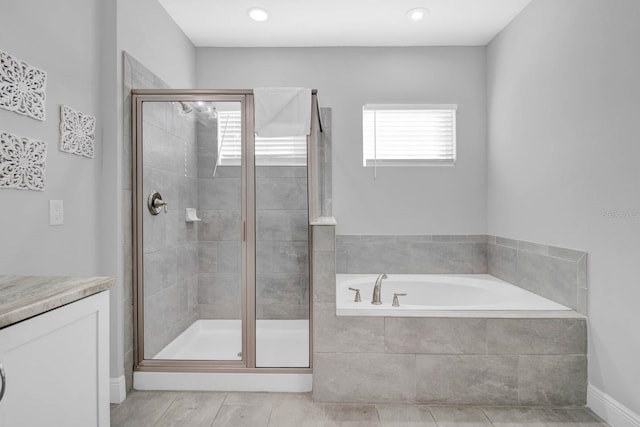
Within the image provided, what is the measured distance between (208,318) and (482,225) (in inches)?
91.3

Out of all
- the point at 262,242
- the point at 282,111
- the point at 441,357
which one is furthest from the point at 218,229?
the point at 441,357

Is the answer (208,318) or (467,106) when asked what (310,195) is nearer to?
(208,318)

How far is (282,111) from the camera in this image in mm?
2363

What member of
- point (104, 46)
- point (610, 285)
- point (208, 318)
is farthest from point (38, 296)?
point (610, 285)

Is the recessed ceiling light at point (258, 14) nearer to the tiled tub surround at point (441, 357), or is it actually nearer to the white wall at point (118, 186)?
the white wall at point (118, 186)

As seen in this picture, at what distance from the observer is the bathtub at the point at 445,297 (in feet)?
7.36

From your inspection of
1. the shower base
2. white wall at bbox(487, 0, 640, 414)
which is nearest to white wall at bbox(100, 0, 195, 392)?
the shower base

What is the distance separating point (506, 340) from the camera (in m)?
2.20

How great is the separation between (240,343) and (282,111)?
1401mm

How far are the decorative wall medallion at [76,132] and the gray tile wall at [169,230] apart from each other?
35 cm

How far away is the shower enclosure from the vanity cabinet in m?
1.19

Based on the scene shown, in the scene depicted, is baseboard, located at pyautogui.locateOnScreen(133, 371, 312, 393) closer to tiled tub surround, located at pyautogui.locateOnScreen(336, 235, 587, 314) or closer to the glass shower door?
the glass shower door

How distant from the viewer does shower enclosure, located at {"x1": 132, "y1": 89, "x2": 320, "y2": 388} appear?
240cm

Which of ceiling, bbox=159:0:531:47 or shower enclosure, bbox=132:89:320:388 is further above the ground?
A: ceiling, bbox=159:0:531:47
